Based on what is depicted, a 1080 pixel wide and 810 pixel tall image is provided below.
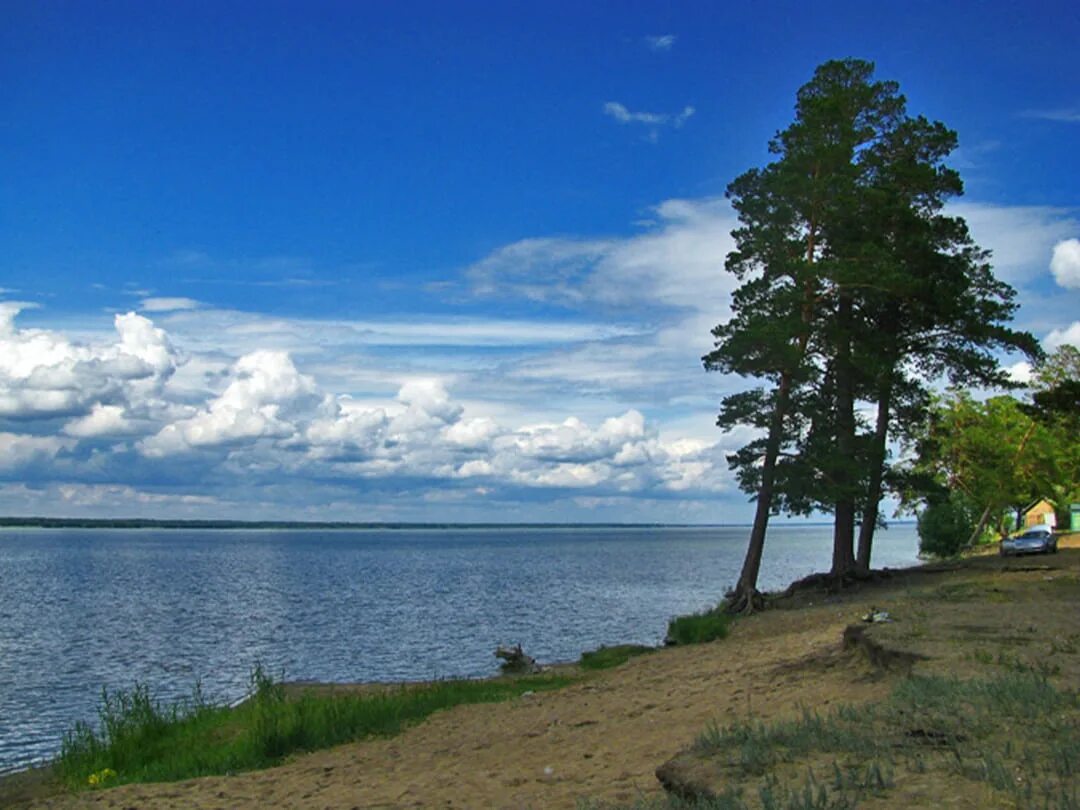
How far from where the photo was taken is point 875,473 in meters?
32.2

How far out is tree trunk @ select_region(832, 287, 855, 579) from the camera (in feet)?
102

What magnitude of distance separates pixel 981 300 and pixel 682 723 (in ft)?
86.9

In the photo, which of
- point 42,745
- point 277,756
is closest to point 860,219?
point 277,756

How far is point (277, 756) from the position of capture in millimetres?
14227

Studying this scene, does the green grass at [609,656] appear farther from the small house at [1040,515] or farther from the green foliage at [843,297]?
the small house at [1040,515]

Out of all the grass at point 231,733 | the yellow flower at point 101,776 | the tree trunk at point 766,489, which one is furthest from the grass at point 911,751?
the tree trunk at point 766,489

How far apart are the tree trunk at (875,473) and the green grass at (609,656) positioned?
999 cm

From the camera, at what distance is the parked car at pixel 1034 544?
44.5 metres

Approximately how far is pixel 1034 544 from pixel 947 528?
20.5m

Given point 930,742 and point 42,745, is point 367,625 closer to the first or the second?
point 42,745

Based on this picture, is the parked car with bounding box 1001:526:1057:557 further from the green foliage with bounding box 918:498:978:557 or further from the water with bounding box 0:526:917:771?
the green foliage with bounding box 918:498:978:557

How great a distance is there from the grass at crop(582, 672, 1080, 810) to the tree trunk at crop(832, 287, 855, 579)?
2191 centimetres

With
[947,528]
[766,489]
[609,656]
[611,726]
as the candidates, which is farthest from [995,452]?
[611,726]

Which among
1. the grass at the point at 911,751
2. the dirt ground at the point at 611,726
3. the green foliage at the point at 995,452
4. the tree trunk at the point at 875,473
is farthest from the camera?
the green foliage at the point at 995,452
